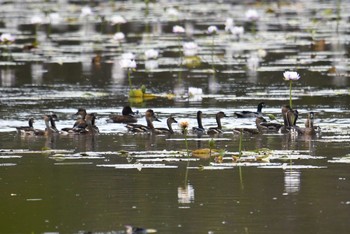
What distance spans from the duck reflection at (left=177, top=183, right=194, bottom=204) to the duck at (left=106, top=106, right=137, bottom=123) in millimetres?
6127

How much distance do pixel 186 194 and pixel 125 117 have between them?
270 inches

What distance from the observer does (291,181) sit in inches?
564

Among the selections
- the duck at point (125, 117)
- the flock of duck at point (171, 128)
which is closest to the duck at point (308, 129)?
the flock of duck at point (171, 128)

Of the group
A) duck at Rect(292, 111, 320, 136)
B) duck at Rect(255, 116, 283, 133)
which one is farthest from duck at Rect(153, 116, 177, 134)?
duck at Rect(292, 111, 320, 136)

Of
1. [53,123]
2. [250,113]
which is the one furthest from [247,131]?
[53,123]

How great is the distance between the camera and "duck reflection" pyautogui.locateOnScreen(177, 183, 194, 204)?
43.7 ft

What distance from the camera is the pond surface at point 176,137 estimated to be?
1266 centimetres

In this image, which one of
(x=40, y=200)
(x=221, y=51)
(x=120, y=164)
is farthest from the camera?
(x=221, y=51)

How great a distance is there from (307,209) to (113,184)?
2531mm

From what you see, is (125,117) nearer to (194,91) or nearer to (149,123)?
(149,123)

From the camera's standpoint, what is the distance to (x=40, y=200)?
1348 cm

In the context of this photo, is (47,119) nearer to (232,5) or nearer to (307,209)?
(307,209)

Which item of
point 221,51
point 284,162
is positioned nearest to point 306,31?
point 221,51

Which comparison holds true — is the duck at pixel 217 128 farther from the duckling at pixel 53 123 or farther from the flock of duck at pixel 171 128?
the duckling at pixel 53 123
